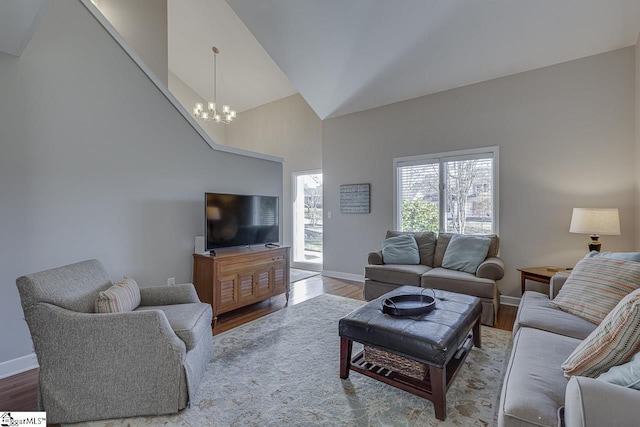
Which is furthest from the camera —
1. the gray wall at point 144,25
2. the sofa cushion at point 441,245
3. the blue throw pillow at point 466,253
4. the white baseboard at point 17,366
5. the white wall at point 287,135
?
the white wall at point 287,135

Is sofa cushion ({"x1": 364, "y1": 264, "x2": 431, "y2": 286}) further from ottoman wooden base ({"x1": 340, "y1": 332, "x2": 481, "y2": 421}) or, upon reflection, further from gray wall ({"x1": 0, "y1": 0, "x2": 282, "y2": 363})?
gray wall ({"x1": 0, "y1": 0, "x2": 282, "y2": 363})

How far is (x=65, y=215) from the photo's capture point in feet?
8.15

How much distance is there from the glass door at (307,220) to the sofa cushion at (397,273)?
2.20 metres

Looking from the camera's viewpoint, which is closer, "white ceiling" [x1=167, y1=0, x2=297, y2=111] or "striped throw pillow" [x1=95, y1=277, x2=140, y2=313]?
"striped throw pillow" [x1=95, y1=277, x2=140, y2=313]

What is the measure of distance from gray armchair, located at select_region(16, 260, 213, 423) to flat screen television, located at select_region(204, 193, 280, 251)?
4.96ft

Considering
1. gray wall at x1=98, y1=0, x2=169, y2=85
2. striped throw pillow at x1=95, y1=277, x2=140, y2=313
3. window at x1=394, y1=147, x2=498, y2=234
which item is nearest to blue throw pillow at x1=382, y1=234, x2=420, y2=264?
window at x1=394, y1=147, x2=498, y2=234

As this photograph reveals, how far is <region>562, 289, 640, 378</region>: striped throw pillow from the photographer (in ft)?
3.77

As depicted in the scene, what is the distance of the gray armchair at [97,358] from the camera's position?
1.63m

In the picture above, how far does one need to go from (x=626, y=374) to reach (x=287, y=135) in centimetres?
601

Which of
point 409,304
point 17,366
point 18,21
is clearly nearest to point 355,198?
point 409,304

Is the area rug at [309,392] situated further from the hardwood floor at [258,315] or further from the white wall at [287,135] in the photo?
the white wall at [287,135]

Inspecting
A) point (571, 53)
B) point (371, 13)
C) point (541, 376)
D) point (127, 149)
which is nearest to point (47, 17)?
point (127, 149)

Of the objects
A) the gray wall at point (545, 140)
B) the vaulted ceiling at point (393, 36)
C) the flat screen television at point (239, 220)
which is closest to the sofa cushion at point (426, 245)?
the gray wall at point (545, 140)

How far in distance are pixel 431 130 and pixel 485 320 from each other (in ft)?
Result: 8.71
